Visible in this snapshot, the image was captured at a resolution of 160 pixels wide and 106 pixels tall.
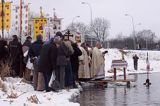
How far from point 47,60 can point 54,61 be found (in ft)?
0.82

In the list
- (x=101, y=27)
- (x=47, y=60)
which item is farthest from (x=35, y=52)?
(x=101, y=27)

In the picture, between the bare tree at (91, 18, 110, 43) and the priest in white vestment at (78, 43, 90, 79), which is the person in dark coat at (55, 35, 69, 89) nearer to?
the priest in white vestment at (78, 43, 90, 79)

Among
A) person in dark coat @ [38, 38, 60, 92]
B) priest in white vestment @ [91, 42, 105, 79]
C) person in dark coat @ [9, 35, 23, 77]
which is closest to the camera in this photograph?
person in dark coat @ [38, 38, 60, 92]

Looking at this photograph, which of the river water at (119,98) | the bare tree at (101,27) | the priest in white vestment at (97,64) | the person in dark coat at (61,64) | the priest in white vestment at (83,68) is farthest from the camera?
the bare tree at (101,27)

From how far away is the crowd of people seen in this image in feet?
55.0

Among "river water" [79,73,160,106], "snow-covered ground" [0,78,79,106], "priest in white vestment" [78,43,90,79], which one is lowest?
"river water" [79,73,160,106]

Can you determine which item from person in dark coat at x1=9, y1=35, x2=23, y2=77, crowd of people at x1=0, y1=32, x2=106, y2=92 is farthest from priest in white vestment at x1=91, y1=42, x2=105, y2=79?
person in dark coat at x1=9, y1=35, x2=23, y2=77

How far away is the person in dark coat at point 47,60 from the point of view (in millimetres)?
16594

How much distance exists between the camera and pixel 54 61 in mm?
16812

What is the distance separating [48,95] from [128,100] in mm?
2528

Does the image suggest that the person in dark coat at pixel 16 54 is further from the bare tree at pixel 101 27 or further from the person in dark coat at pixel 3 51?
the bare tree at pixel 101 27

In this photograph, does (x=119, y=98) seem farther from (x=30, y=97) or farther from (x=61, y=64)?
(x=30, y=97)

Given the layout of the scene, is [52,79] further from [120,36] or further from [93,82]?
[120,36]

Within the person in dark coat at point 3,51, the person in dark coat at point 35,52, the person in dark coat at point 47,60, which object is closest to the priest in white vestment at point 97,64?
the person in dark coat at point 3,51
